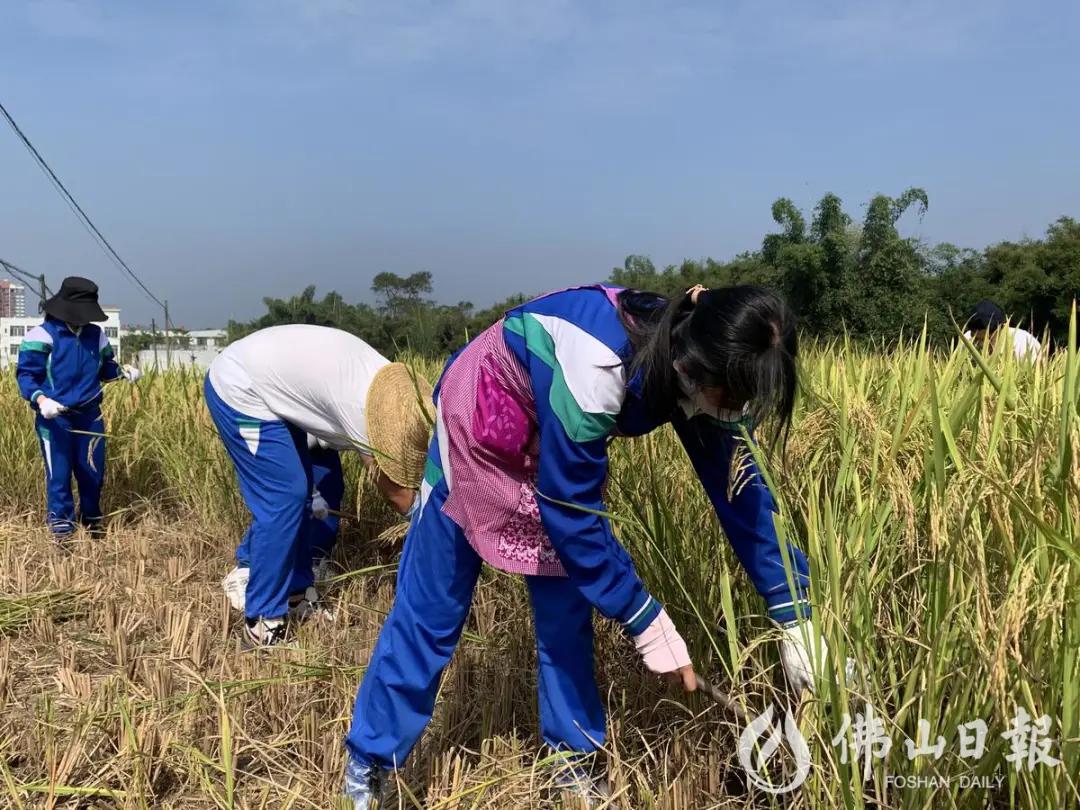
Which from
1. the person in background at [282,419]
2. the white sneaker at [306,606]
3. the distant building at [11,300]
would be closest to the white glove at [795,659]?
the person in background at [282,419]

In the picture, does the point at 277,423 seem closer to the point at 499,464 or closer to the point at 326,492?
the point at 326,492

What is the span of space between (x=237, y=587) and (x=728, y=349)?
2.32 metres

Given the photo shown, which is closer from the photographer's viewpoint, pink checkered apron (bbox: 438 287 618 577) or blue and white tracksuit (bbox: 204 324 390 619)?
pink checkered apron (bbox: 438 287 618 577)

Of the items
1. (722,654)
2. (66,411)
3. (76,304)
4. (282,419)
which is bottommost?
(722,654)

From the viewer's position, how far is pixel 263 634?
8.80 feet

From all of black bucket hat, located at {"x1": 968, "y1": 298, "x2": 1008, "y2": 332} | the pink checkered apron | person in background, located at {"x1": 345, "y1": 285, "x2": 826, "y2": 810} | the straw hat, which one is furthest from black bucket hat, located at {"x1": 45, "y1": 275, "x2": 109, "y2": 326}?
black bucket hat, located at {"x1": 968, "y1": 298, "x2": 1008, "y2": 332}

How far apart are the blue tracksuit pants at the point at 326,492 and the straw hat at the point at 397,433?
84 centimetres

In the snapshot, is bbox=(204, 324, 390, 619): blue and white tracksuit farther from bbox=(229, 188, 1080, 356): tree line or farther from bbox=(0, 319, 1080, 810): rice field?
bbox=(229, 188, 1080, 356): tree line

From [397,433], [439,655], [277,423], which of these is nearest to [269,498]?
[277,423]

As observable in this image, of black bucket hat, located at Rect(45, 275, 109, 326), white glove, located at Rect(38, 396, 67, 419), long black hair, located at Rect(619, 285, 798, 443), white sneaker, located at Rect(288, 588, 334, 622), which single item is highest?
black bucket hat, located at Rect(45, 275, 109, 326)

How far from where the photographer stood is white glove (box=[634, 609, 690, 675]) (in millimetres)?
1481

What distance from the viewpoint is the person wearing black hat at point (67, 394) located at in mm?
4031

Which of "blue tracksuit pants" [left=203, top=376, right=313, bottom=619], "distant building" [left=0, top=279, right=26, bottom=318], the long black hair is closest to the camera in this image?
the long black hair

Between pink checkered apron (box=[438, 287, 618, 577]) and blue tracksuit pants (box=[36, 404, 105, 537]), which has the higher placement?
pink checkered apron (box=[438, 287, 618, 577])
